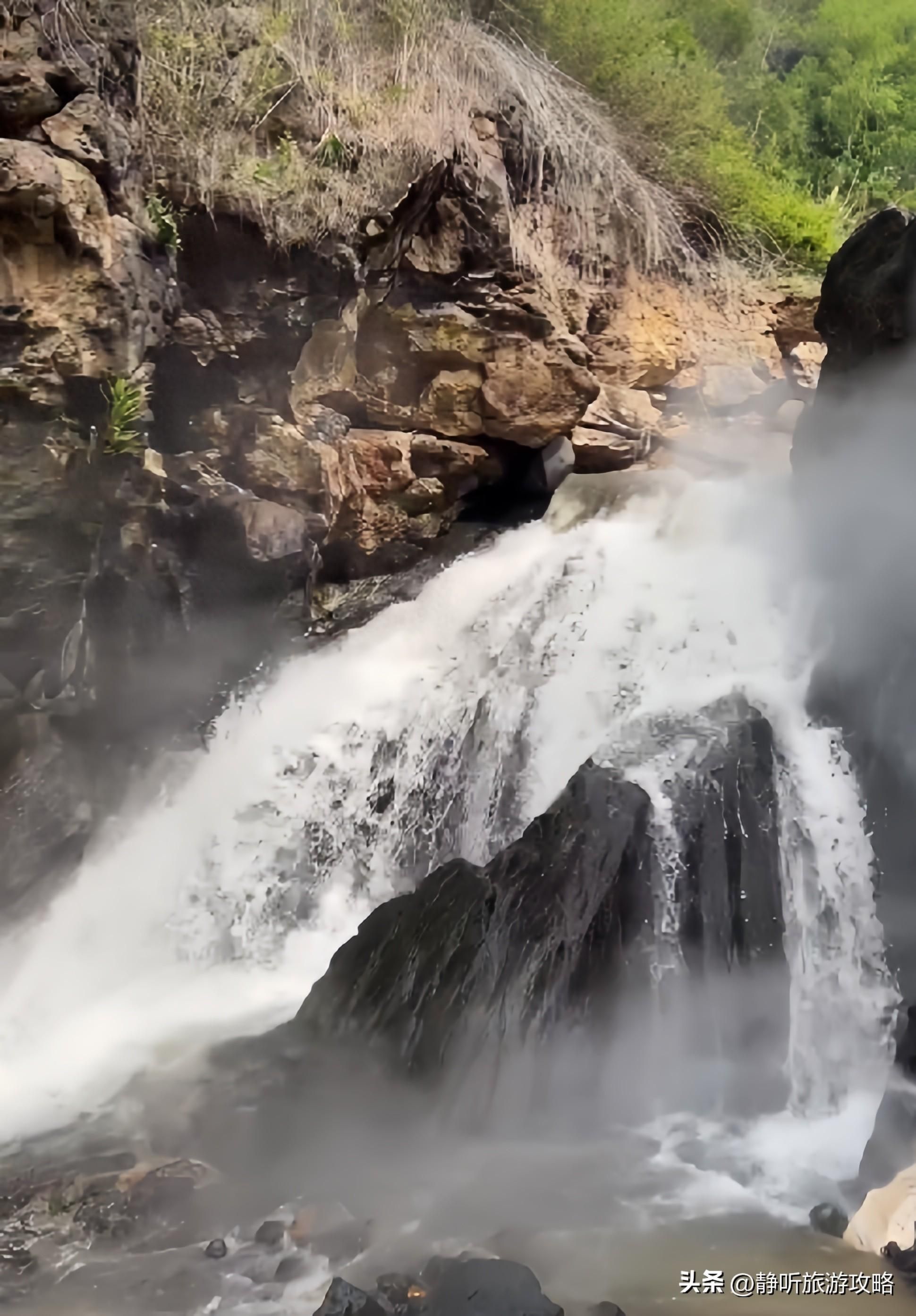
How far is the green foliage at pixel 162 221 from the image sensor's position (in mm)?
5695

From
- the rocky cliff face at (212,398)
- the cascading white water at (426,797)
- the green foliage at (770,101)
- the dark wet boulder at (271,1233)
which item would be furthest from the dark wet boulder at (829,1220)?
the green foliage at (770,101)

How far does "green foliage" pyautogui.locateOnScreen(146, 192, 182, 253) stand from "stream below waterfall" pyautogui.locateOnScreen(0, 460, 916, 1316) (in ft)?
8.52

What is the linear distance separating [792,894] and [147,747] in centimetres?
357

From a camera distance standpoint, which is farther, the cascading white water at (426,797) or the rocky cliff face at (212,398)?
the rocky cliff face at (212,398)

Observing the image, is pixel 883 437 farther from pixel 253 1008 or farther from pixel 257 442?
pixel 253 1008

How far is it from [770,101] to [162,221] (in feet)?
24.6

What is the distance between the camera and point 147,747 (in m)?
5.71

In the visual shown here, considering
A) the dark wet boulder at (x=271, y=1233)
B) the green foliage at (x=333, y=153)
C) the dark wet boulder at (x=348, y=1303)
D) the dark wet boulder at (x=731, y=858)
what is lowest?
the dark wet boulder at (x=271, y=1233)

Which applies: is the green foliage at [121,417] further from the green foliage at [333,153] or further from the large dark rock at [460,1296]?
the large dark rock at [460,1296]

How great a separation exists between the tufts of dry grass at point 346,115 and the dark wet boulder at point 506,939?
414 cm

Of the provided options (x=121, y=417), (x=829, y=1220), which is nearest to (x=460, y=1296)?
(x=829, y=1220)

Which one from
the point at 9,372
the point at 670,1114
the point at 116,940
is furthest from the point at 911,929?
the point at 9,372

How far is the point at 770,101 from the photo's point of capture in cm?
1033

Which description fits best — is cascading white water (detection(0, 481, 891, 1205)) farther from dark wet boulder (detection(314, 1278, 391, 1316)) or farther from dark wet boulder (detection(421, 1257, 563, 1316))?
dark wet boulder (detection(314, 1278, 391, 1316))
